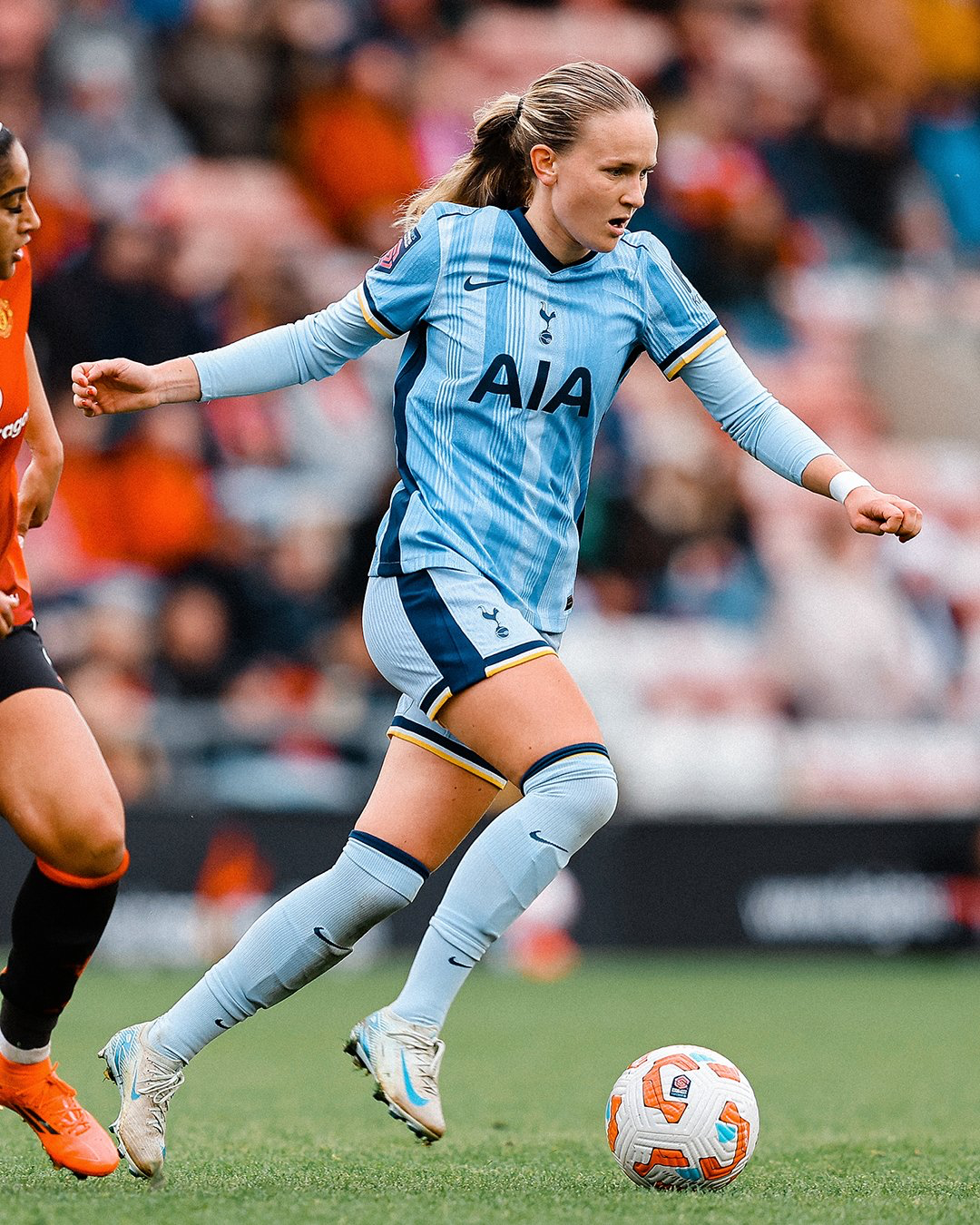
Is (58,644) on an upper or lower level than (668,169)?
lower

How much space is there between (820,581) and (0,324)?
9200 mm

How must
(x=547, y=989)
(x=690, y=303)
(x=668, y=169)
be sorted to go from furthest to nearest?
(x=668, y=169) → (x=547, y=989) → (x=690, y=303)

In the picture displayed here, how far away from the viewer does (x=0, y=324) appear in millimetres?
3668

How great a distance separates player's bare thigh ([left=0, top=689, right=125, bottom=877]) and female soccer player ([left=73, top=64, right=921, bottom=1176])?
0.36 meters

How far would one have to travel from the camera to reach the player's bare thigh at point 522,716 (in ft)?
11.7

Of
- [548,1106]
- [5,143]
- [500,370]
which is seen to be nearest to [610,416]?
[548,1106]

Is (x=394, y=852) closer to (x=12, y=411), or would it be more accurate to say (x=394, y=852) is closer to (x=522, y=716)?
(x=522, y=716)

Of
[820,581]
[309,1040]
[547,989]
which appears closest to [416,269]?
[309,1040]

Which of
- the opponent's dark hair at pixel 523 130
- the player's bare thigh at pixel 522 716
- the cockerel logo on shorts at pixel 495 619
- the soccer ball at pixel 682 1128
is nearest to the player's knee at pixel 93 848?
the player's bare thigh at pixel 522 716

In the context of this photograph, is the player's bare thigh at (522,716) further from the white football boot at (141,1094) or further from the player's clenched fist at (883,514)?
the white football boot at (141,1094)

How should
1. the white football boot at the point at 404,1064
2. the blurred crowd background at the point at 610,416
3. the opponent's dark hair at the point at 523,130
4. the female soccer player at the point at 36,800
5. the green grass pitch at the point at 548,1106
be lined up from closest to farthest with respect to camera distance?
the green grass pitch at the point at 548,1106 < the white football boot at the point at 404,1064 < the female soccer player at the point at 36,800 < the opponent's dark hair at the point at 523,130 < the blurred crowd background at the point at 610,416

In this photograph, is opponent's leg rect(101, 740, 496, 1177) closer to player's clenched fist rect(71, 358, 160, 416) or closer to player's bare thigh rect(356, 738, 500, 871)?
player's bare thigh rect(356, 738, 500, 871)

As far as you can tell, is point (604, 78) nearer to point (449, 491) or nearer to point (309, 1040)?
point (449, 491)

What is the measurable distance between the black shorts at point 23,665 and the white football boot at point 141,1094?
0.72 m
